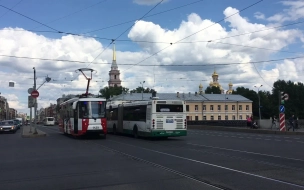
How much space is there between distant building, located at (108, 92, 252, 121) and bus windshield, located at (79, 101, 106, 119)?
8654cm

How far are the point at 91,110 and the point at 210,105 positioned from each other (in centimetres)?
9349

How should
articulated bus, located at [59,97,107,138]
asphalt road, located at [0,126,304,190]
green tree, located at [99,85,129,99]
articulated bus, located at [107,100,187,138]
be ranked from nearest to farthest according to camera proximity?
asphalt road, located at [0,126,304,190] → articulated bus, located at [107,100,187,138] → articulated bus, located at [59,97,107,138] → green tree, located at [99,85,129,99]

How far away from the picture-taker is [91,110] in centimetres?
2827

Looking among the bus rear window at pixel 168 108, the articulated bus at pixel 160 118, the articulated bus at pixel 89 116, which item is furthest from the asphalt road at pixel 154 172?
the articulated bus at pixel 89 116

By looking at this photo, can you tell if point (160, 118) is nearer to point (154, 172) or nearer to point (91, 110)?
point (91, 110)

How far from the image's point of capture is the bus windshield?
92.3ft

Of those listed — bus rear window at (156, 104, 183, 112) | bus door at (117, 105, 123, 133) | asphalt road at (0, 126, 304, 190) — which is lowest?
asphalt road at (0, 126, 304, 190)

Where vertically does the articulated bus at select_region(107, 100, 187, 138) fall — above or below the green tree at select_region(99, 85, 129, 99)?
below

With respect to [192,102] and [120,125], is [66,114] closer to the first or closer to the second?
[120,125]

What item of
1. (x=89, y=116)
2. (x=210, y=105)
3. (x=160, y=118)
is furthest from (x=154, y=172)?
(x=210, y=105)

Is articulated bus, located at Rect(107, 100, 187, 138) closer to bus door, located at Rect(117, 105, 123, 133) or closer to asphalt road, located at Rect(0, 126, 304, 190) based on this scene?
bus door, located at Rect(117, 105, 123, 133)

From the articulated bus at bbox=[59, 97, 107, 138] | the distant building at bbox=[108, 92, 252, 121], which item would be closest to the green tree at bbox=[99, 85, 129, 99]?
the distant building at bbox=[108, 92, 252, 121]

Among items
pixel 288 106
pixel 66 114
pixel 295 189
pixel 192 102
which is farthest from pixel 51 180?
pixel 288 106

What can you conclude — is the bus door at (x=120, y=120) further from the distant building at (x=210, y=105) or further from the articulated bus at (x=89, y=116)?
the distant building at (x=210, y=105)
